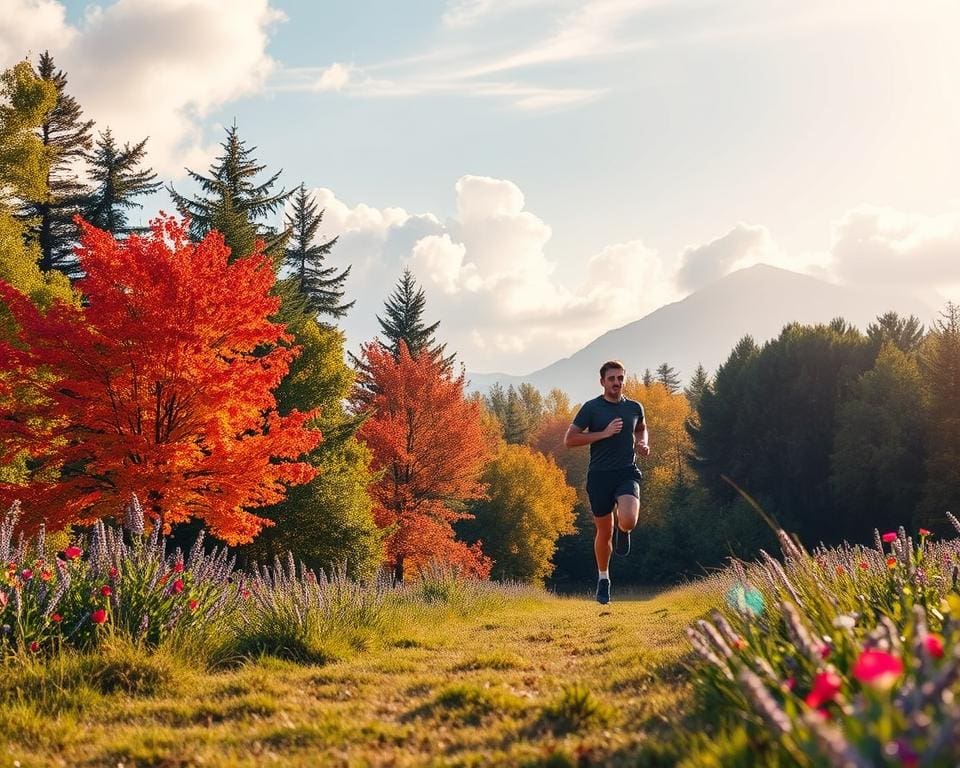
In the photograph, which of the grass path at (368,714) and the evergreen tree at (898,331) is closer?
the grass path at (368,714)

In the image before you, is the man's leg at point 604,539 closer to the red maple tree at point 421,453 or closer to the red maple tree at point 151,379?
the red maple tree at point 151,379

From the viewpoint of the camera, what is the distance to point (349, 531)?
2448cm

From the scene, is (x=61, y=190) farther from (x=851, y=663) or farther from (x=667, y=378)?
(x=667, y=378)

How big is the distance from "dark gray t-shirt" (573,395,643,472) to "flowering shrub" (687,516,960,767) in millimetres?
2650

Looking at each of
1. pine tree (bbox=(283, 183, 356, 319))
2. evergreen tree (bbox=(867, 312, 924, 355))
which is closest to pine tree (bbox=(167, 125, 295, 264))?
pine tree (bbox=(283, 183, 356, 319))

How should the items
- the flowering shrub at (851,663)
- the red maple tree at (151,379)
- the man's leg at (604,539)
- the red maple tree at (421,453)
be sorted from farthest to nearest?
the red maple tree at (421,453) < the red maple tree at (151,379) < the man's leg at (604,539) < the flowering shrub at (851,663)

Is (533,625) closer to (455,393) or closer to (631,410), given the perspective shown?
(631,410)

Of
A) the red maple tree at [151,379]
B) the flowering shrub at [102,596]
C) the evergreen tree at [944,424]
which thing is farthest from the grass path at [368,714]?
the evergreen tree at [944,424]

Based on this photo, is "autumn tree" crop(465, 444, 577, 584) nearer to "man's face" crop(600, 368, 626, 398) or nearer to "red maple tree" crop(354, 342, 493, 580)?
"red maple tree" crop(354, 342, 493, 580)

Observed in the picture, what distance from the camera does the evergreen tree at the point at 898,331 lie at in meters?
45.6

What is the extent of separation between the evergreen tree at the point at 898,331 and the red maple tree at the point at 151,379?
40.0 meters

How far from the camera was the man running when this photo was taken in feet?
30.7

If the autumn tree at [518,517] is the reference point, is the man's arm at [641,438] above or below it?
above

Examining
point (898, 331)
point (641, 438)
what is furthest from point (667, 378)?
point (641, 438)
